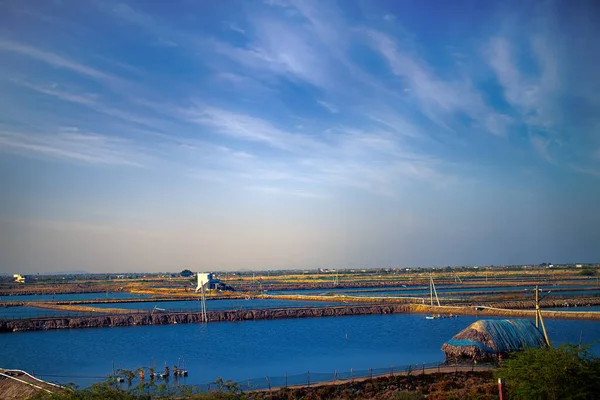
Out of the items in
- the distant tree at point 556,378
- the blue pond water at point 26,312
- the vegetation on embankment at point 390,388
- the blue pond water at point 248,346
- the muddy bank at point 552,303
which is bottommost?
the muddy bank at point 552,303

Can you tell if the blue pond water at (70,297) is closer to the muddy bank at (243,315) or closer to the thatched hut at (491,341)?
the muddy bank at (243,315)

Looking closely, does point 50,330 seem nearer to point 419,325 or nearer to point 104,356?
point 104,356

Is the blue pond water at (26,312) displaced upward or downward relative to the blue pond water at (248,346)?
upward

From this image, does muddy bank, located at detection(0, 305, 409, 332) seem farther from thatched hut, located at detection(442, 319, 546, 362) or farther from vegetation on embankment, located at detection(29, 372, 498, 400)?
vegetation on embankment, located at detection(29, 372, 498, 400)

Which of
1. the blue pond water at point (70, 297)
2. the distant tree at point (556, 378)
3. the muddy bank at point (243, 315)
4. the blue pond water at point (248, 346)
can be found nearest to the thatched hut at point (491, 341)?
the blue pond water at point (248, 346)

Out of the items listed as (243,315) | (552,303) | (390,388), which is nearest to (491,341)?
(390,388)

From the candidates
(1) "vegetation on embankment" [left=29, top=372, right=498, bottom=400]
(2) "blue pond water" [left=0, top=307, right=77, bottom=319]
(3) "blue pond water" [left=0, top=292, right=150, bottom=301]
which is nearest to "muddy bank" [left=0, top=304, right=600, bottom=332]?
(2) "blue pond water" [left=0, top=307, right=77, bottom=319]
